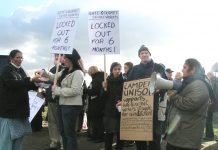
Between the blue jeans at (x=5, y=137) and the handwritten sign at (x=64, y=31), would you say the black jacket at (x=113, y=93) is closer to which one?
the handwritten sign at (x=64, y=31)

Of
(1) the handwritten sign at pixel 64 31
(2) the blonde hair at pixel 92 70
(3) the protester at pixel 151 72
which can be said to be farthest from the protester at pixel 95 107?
(3) the protester at pixel 151 72

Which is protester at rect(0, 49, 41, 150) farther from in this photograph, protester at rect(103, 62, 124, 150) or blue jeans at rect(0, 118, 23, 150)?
protester at rect(103, 62, 124, 150)

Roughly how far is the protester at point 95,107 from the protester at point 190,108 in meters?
4.49

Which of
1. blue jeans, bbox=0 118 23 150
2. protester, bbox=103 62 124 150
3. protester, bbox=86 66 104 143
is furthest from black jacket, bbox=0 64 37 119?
protester, bbox=86 66 104 143

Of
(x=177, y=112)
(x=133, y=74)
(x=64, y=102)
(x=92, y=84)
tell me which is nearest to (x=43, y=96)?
(x=92, y=84)

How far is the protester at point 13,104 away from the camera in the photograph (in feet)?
24.0

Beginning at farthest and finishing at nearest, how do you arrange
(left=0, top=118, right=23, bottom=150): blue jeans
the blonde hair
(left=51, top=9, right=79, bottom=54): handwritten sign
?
1. the blonde hair
2. (left=51, top=9, right=79, bottom=54): handwritten sign
3. (left=0, top=118, right=23, bottom=150): blue jeans

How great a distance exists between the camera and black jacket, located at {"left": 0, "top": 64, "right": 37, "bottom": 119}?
288 inches

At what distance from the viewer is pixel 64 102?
7.87m

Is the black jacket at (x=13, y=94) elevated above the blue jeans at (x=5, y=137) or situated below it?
above

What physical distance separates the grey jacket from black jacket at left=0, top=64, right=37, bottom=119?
263cm

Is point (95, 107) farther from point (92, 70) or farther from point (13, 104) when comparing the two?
point (13, 104)

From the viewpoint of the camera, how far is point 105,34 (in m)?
8.80

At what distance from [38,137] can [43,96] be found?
2115 mm
